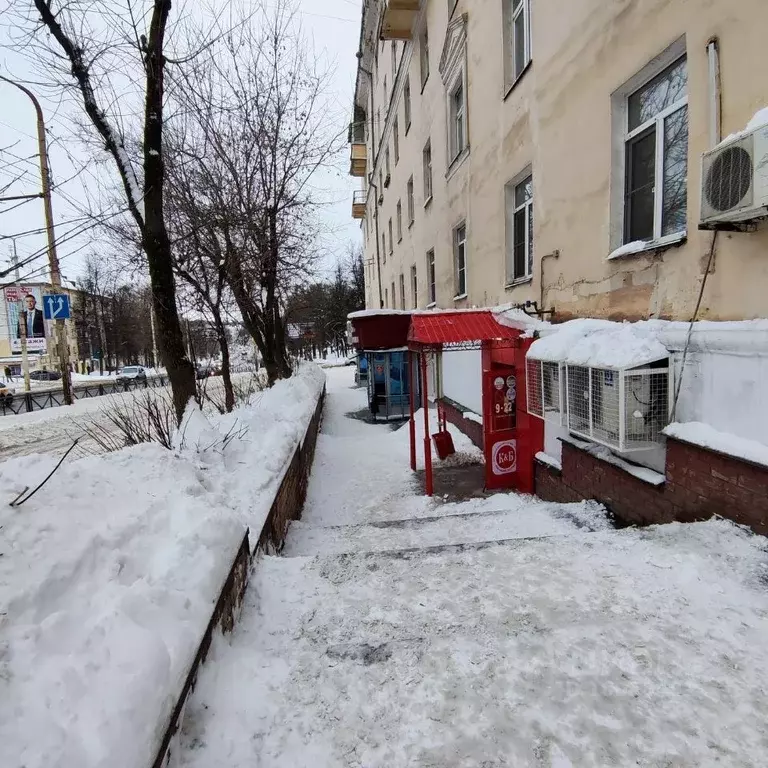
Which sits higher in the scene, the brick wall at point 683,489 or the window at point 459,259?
the window at point 459,259

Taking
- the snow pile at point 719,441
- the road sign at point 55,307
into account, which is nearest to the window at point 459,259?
the snow pile at point 719,441

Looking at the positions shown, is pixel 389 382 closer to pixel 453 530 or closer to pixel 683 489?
pixel 453 530

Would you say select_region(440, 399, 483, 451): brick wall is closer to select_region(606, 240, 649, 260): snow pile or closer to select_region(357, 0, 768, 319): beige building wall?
select_region(357, 0, 768, 319): beige building wall

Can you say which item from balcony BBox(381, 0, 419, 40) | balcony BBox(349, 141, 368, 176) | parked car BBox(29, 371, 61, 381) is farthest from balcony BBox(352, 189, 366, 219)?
parked car BBox(29, 371, 61, 381)

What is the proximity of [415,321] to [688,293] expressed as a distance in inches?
136

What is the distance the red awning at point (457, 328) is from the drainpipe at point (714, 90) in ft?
10.3

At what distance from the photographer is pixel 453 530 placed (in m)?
4.64

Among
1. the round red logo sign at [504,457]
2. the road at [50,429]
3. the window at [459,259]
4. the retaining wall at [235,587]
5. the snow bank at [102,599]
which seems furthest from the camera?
the road at [50,429]

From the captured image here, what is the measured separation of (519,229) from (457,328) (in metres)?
2.20

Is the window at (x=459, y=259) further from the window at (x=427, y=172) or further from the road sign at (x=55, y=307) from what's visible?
Answer: the road sign at (x=55, y=307)

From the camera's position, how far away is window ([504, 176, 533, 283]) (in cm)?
666

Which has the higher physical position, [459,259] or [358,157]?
[358,157]

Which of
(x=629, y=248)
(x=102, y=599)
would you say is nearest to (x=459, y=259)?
(x=629, y=248)

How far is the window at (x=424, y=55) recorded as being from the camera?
38.8 feet
